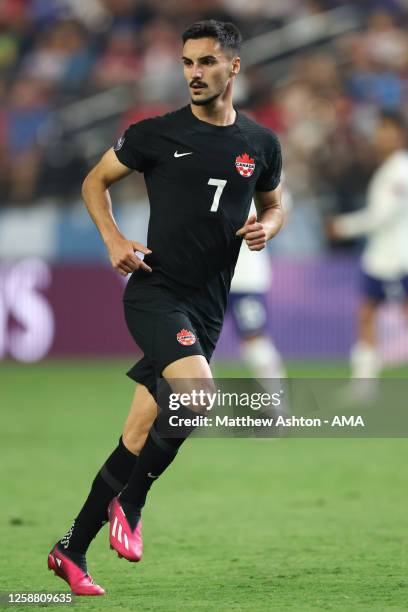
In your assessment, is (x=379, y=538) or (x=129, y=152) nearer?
(x=129, y=152)

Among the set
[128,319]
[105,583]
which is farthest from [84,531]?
[128,319]

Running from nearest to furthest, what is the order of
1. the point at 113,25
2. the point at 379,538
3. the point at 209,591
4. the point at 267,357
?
the point at 209,591 < the point at 379,538 < the point at 267,357 < the point at 113,25

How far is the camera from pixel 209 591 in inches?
199

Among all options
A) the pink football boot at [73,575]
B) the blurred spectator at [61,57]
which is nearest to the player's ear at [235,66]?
the pink football boot at [73,575]

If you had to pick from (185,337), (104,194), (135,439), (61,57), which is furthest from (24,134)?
(185,337)

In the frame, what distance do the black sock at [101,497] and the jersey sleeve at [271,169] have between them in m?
1.20

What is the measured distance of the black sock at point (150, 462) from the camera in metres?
4.93

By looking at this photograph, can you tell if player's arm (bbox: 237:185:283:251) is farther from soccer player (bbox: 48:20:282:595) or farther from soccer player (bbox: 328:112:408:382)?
soccer player (bbox: 328:112:408:382)

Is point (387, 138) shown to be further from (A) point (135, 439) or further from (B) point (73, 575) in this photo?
(B) point (73, 575)

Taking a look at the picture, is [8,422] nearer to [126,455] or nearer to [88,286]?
[88,286]

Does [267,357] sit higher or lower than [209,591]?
higher

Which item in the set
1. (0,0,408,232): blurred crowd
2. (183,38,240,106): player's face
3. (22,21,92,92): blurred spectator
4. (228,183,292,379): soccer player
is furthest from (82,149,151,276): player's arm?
(22,21,92,92): blurred spectator

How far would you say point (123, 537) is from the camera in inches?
197

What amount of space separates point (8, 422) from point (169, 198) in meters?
6.01
